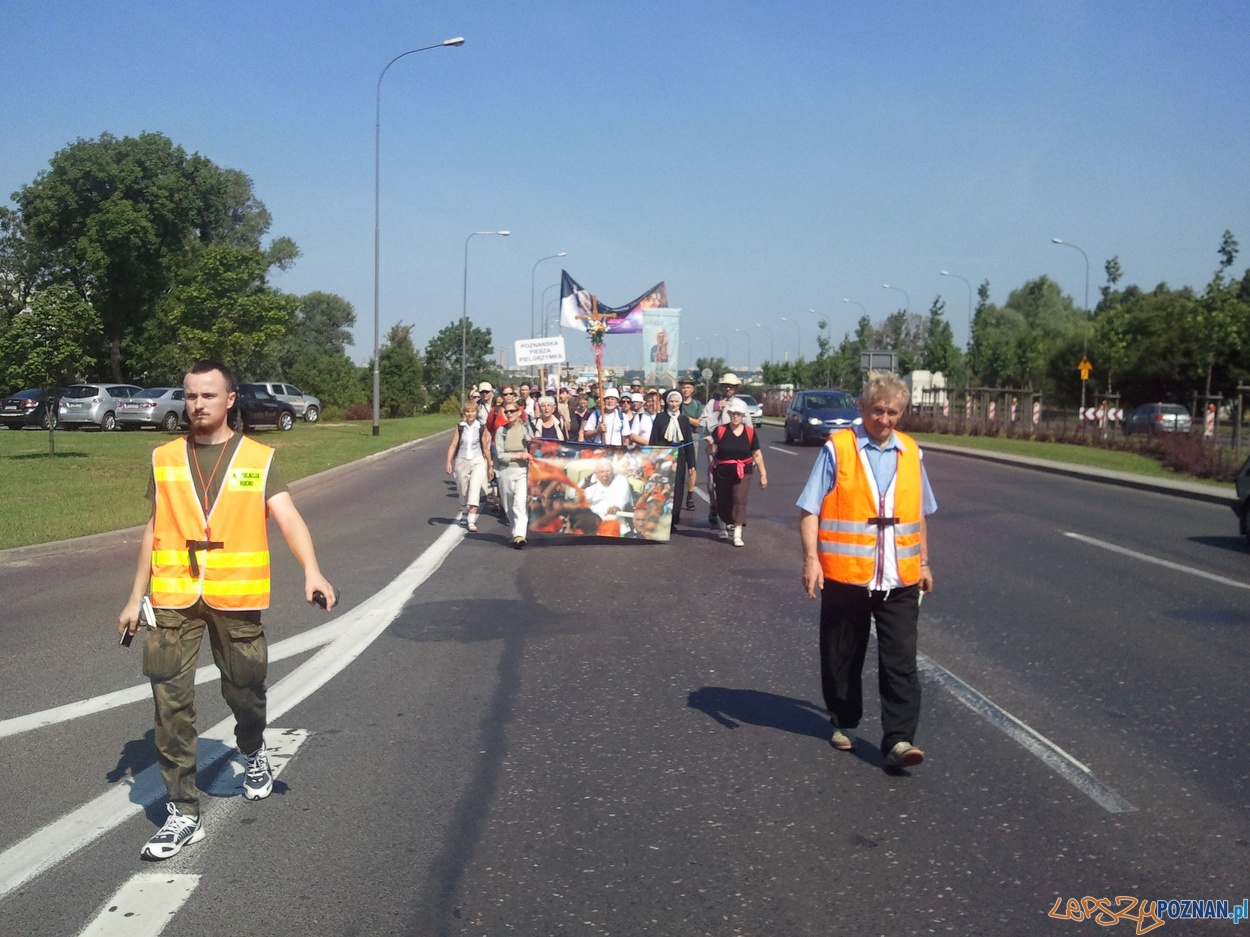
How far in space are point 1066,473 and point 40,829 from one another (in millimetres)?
24334

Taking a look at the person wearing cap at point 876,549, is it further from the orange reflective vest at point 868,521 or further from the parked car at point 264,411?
the parked car at point 264,411

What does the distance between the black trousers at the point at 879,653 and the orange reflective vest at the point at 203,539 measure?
255cm

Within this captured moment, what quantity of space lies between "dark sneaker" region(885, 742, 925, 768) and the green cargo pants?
2.75m

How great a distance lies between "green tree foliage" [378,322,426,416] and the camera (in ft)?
211

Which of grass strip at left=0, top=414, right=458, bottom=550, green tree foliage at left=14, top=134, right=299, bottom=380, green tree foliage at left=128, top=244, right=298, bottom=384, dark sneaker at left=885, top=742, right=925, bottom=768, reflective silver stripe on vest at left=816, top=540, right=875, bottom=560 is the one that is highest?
green tree foliage at left=14, top=134, right=299, bottom=380

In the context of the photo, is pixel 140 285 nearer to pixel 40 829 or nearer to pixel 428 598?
pixel 428 598

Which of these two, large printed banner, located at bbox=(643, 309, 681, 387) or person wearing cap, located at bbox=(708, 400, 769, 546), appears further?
large printed banner, located at bbox=(643, 309, 681, 387)

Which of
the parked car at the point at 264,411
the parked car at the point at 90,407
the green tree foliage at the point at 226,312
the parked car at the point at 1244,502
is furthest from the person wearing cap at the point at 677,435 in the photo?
the parked car at the point at 90,407

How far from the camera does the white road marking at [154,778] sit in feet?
14.6

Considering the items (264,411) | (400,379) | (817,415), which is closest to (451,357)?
(400,379)

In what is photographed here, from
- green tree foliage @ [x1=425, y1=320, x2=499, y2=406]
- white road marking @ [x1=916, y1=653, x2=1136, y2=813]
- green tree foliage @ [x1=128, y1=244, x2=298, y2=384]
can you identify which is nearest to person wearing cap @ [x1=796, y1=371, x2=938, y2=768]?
white road marking @ [x1=916, y1=653, x2=1136, y2=813]

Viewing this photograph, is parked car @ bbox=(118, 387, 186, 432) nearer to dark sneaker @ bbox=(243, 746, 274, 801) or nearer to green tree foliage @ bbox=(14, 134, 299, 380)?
green tree foliage @ bbox=(14, 134, 299, 380)

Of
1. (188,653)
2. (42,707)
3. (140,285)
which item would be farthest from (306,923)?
(140,285)

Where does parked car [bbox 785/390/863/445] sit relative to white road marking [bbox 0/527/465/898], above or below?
above
